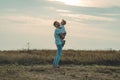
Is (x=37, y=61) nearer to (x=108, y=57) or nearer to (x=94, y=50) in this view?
(x=108, y=57)

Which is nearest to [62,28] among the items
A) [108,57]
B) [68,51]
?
[108,57]

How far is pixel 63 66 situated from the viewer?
78.2 ft

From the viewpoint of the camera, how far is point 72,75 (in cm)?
1916

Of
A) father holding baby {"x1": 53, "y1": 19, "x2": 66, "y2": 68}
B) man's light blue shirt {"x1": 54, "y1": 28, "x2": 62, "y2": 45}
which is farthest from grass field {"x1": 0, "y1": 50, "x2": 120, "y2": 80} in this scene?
man's light blue shirt {"x1": 54, "y1": 28, "x2": 62, "y2": 45}

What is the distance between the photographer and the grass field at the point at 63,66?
18969 mm

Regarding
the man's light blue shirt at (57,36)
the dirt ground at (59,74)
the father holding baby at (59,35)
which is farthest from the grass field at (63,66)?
the man's light blue shirt at (57,36)

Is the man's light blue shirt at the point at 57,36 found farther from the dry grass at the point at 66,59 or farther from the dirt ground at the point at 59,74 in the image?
the dry grass at the point at 66,59

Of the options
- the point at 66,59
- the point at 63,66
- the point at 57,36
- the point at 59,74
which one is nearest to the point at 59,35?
the point at 57,36

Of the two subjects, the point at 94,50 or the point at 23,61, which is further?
the point at 94,50

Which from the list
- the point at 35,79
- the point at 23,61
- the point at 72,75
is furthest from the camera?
the point at 23,61

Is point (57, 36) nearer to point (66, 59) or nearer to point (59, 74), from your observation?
point (59, 74)

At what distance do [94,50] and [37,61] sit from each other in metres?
6.57

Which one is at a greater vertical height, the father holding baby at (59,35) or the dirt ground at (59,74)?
the father holding baby at (59,35)

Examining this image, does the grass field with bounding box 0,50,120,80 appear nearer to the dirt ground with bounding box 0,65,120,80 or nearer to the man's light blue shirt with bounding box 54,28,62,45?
the dirt ground with bounding box 0,65,120,80
